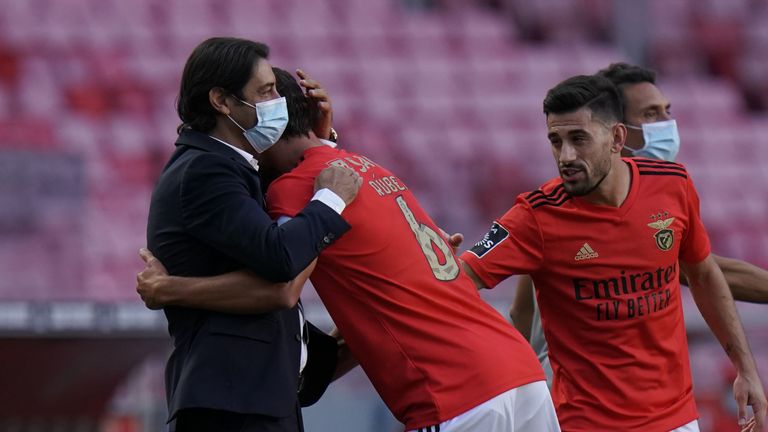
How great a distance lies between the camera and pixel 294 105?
4.05 m

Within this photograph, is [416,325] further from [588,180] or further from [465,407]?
[588,180]

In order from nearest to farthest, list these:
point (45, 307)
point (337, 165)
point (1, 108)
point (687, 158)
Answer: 1. point (337, 165)
2. point (45, 307)
3. point (1, 108)
4. point (687, 158)

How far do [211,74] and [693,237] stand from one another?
6.11 feet

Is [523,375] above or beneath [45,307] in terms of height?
above

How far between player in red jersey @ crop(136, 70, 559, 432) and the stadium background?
370 centimetres

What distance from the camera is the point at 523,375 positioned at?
378 cm

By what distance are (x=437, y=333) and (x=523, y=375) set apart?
1.01 feet

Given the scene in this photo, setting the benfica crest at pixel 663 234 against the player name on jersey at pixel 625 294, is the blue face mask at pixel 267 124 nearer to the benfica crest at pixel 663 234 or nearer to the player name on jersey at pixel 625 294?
the player name on jersey at pixel 625 294

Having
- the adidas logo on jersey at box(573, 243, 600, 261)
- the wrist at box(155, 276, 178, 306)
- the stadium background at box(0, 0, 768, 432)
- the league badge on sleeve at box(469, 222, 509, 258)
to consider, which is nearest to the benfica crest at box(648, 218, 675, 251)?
the adidas logo on jersey at box(573, 243, 600, 261)

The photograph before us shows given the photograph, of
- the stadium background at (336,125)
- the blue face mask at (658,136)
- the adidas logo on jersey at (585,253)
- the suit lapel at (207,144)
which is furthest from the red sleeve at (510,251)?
the stadium background at (336,125)

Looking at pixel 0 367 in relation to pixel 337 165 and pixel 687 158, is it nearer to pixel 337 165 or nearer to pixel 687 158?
pixel 337 165

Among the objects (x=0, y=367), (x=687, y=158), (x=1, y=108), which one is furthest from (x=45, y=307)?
(x=687, y=158)

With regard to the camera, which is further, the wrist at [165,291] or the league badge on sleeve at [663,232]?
the league badge on sleeve at [663,232]

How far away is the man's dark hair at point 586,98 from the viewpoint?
4.34 m
